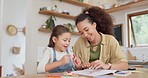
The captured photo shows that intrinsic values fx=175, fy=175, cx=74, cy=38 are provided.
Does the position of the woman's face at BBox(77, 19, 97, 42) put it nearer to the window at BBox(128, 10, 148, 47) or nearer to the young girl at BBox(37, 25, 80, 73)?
the young girl at BBox(37, 25, 80, 73)

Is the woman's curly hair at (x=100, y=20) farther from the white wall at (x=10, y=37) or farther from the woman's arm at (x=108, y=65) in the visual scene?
the white wall at (x=10, y=37)

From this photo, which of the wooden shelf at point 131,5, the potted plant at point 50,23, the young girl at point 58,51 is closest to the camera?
the young girl at point 58,51

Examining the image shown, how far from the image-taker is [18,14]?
4.93 metres

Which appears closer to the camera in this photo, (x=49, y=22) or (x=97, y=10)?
(x=97, y=10)

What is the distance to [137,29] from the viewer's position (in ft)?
13.6

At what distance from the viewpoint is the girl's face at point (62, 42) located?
1.66 m

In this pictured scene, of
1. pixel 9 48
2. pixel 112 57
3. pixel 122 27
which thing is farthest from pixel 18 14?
pixel 112 57

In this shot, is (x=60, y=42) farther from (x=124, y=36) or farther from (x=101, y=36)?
(x=124, y=36)

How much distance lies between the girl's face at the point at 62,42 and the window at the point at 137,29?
2.71 metres

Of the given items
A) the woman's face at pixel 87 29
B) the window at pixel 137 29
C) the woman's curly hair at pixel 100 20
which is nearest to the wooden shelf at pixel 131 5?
the window at pixel 137 29

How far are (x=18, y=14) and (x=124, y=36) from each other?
293cm

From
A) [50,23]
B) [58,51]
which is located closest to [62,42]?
[58,51]

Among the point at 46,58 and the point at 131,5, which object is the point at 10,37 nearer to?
the point at 131,5

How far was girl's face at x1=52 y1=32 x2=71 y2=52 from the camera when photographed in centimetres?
166
